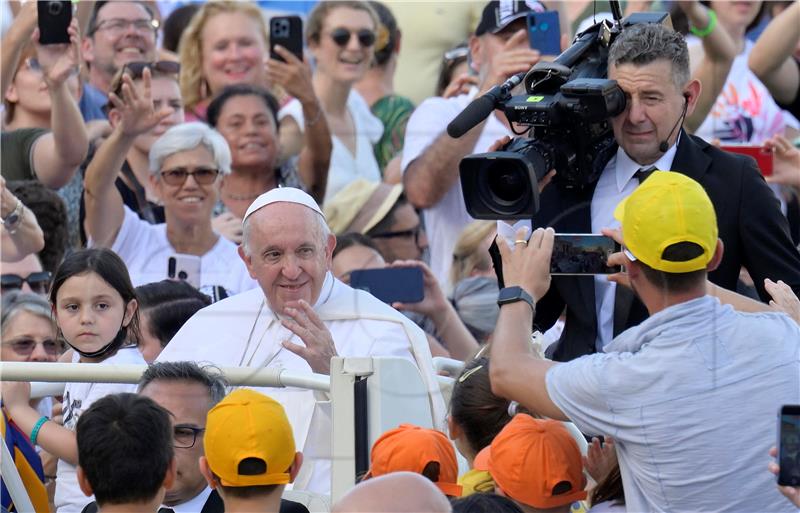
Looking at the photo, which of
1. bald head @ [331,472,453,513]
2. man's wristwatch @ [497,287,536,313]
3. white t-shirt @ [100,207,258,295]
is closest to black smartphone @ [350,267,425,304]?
white t-shirt @ [100,207,258,295]

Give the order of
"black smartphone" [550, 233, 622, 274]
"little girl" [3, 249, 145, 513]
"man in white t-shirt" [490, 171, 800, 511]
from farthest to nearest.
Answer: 1. "little girl" [3, 249, 145, 513]
2. "black smartphone" [550, 233, 622, 274]
3. "man in white t-shirt" [490, 171, 800, 511]

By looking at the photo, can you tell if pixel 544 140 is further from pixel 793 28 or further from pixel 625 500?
pixel 793 28

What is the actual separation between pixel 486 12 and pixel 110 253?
189 cm

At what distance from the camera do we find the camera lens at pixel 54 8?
242 inches

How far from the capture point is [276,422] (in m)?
3.41

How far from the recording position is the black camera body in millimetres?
3795

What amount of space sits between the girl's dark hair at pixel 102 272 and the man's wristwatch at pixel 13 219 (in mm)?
865

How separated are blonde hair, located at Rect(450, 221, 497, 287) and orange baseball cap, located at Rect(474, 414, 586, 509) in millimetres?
2694

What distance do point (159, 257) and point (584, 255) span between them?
279 centimetres

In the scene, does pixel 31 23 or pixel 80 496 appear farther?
pixel 31 23

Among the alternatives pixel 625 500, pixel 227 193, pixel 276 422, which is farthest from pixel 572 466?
pixel 227 193

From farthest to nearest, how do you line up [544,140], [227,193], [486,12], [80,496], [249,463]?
[227,193], [486,12], [80,496], [544,140], [249,463]

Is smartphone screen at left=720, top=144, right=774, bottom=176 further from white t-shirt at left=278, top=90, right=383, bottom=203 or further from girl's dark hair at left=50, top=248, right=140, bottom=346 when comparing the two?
girl's dark hair at left=50, top=248, right=140, bottom=346

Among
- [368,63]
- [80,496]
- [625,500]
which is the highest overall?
[368,63]
